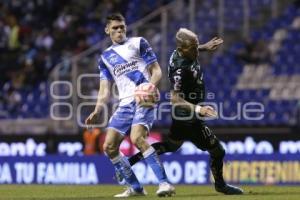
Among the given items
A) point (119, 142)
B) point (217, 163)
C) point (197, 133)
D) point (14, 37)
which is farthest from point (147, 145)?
point (14, 37)

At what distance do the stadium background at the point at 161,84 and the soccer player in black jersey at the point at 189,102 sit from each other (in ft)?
16.5

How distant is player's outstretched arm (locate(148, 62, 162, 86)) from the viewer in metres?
11.1

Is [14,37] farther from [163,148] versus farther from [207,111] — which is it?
[207,111]

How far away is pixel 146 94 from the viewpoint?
1097cm

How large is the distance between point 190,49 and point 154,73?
1.87 ft

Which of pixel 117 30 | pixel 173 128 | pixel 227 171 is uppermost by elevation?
pixel 117 30

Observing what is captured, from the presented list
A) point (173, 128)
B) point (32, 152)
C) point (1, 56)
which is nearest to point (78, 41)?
point (1, 56)

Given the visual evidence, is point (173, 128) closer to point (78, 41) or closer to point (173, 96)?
point (173, 96)

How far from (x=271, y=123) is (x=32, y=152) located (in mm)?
5458

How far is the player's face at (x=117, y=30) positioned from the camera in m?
11.3

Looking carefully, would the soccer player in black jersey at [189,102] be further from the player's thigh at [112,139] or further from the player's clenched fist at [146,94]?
the player's thigh at [112,139]

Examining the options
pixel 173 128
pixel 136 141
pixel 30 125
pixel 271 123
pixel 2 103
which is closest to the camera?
pixel 136 141

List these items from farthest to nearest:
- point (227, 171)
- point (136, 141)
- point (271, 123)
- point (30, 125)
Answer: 1. point (30, 125)
2. point (271, 123)
3. point (227, 171)
4. point (136, 141)

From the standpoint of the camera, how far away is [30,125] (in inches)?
859
